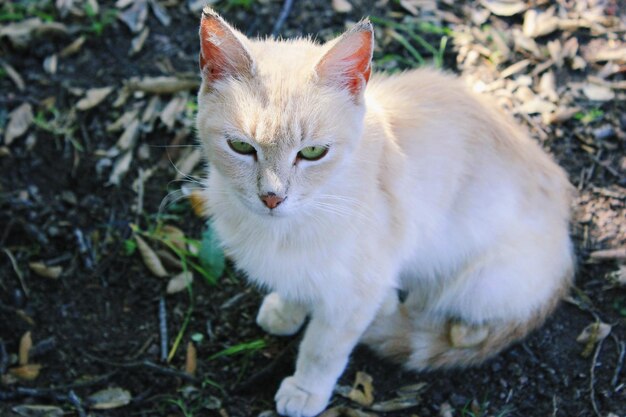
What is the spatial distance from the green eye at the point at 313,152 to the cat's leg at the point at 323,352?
24.1 inches

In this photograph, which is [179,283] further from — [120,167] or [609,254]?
[609,254]

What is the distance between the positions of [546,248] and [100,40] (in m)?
2.82

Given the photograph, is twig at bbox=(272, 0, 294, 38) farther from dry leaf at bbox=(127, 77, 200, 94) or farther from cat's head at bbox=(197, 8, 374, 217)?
cat's head at bbox=(197, 8, 374, 217)

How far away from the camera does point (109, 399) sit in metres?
2.93

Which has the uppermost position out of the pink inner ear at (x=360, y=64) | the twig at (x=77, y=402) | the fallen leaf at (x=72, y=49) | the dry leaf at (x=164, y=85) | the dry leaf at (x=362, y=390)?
the pink inner ear at (x=360, y=64)

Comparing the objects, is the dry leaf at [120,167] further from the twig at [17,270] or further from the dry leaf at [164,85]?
the twig at [17,270]

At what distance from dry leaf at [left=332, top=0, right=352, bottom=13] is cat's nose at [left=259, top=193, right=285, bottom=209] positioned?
2315 mm

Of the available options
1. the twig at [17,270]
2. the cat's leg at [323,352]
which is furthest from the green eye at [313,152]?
the twig at [17,270]

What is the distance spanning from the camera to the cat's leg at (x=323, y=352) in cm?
258

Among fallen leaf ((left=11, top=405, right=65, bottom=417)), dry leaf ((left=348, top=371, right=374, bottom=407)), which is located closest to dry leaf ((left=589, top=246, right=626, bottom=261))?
dry leaf ((left=348, top=371, right=374, bottom=407))

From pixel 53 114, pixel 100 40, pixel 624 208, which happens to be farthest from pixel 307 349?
pixel 100 40

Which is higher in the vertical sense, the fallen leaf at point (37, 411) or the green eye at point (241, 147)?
the green eye at point (241, 147)

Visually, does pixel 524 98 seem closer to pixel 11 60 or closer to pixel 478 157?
pixel 478 157

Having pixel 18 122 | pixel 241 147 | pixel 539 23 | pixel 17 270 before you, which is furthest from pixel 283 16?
pixel 241 147
